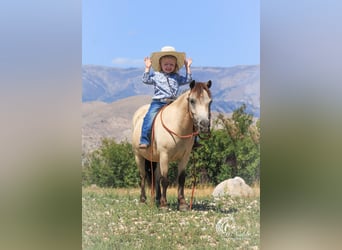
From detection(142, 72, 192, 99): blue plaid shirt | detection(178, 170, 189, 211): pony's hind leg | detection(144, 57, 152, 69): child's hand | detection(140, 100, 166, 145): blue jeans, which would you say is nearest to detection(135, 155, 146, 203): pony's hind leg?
detection(140, 100, 166, 145): blue jeans

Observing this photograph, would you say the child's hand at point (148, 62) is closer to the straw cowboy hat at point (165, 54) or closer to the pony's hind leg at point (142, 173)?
the straw cowboy hat at point (165, 54)

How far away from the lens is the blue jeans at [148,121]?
445 cm

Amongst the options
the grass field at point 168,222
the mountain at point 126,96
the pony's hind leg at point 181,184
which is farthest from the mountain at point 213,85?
the grass field at point 168,222

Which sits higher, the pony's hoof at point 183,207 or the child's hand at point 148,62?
the child's hand at point 148,62

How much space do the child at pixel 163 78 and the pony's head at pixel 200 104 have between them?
117 millimetres

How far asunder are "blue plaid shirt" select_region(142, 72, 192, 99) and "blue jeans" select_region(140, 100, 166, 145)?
0.06 metres

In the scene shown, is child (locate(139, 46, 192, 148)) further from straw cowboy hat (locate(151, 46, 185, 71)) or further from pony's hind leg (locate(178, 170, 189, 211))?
pony's hind leg (locate(178, 170, 189, 211))

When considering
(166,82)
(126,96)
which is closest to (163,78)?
(166,82)

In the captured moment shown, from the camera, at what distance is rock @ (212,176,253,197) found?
4.52 metres

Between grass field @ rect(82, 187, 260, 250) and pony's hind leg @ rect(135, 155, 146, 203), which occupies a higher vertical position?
pony's hind leg @ rect(135, 155, 146, 203)

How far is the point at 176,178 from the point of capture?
4473 mm
